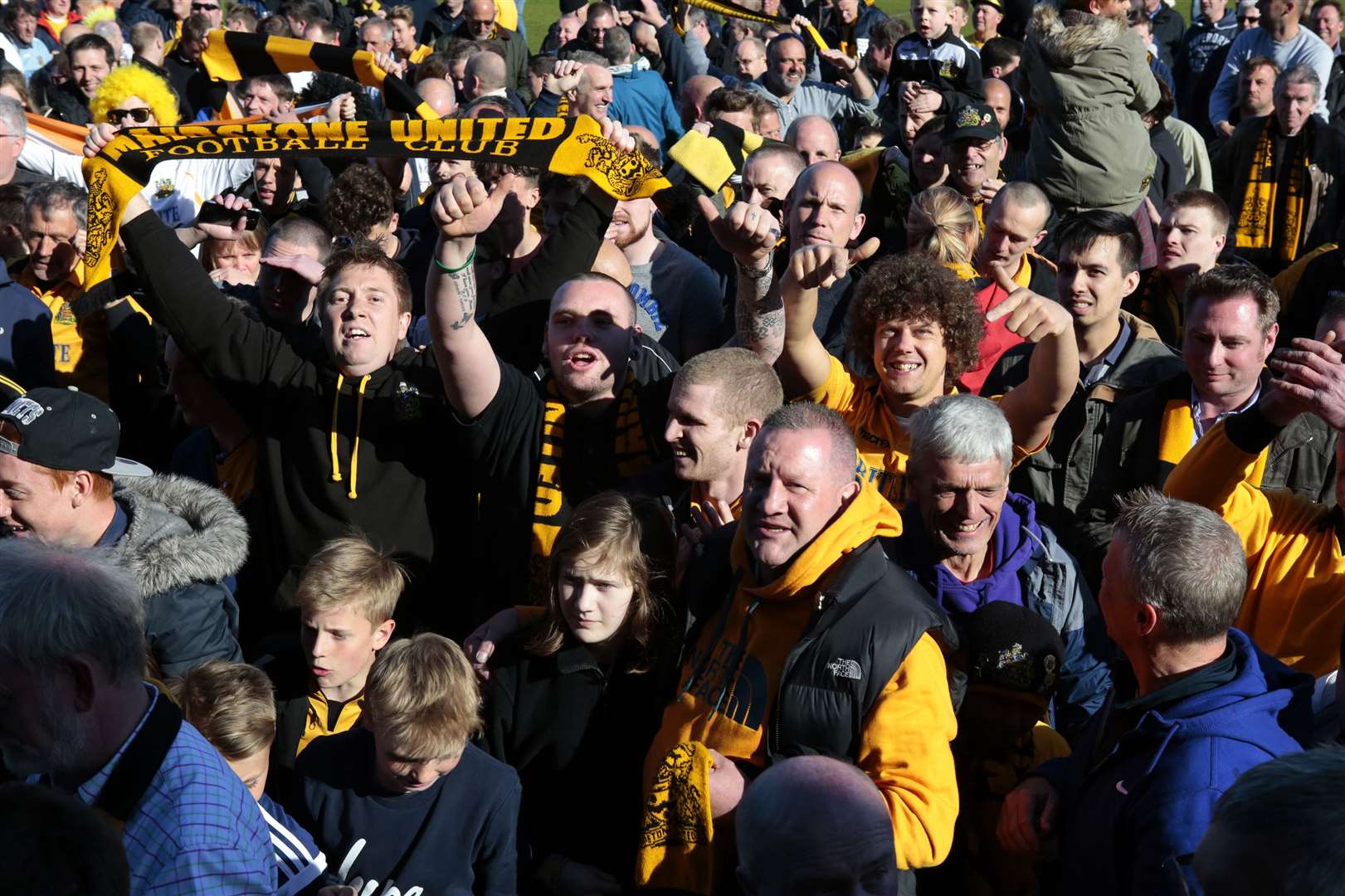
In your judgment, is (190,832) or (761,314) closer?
(190,832)

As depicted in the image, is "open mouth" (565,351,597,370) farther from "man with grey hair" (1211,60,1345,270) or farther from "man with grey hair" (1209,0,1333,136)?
"man with grey hair" (1209,0,1333,136)

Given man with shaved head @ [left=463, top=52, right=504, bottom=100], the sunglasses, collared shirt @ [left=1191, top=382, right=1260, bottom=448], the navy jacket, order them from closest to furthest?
collared shirt @ [left=1191, top=382, right=1260, bottom=448]
the navy jacket
the sunglasses
man with shaved head @ [left=463, top=52, right=504, bottom=100]

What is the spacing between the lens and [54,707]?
2.49 meters

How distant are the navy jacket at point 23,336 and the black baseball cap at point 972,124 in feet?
14.5

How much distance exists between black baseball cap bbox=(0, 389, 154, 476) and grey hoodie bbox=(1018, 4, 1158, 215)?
5.08 metres

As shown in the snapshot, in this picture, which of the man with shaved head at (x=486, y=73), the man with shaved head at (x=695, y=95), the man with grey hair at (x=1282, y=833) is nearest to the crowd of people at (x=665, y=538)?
the man with grey hair at (x=1282, y=833)

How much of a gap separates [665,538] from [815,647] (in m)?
0.84

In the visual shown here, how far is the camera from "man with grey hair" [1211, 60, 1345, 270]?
7961mm

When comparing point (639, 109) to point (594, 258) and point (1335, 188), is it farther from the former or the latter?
point (594, 258)

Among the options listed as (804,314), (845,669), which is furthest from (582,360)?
(845,669)

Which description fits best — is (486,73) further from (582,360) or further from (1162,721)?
(1162,721)

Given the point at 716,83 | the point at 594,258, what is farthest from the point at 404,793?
the point at 716,83

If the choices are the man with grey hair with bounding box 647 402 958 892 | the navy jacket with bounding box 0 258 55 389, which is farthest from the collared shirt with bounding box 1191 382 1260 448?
the navy jacket with bounding box 0 258 55 389

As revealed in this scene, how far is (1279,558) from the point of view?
404 centimetres
